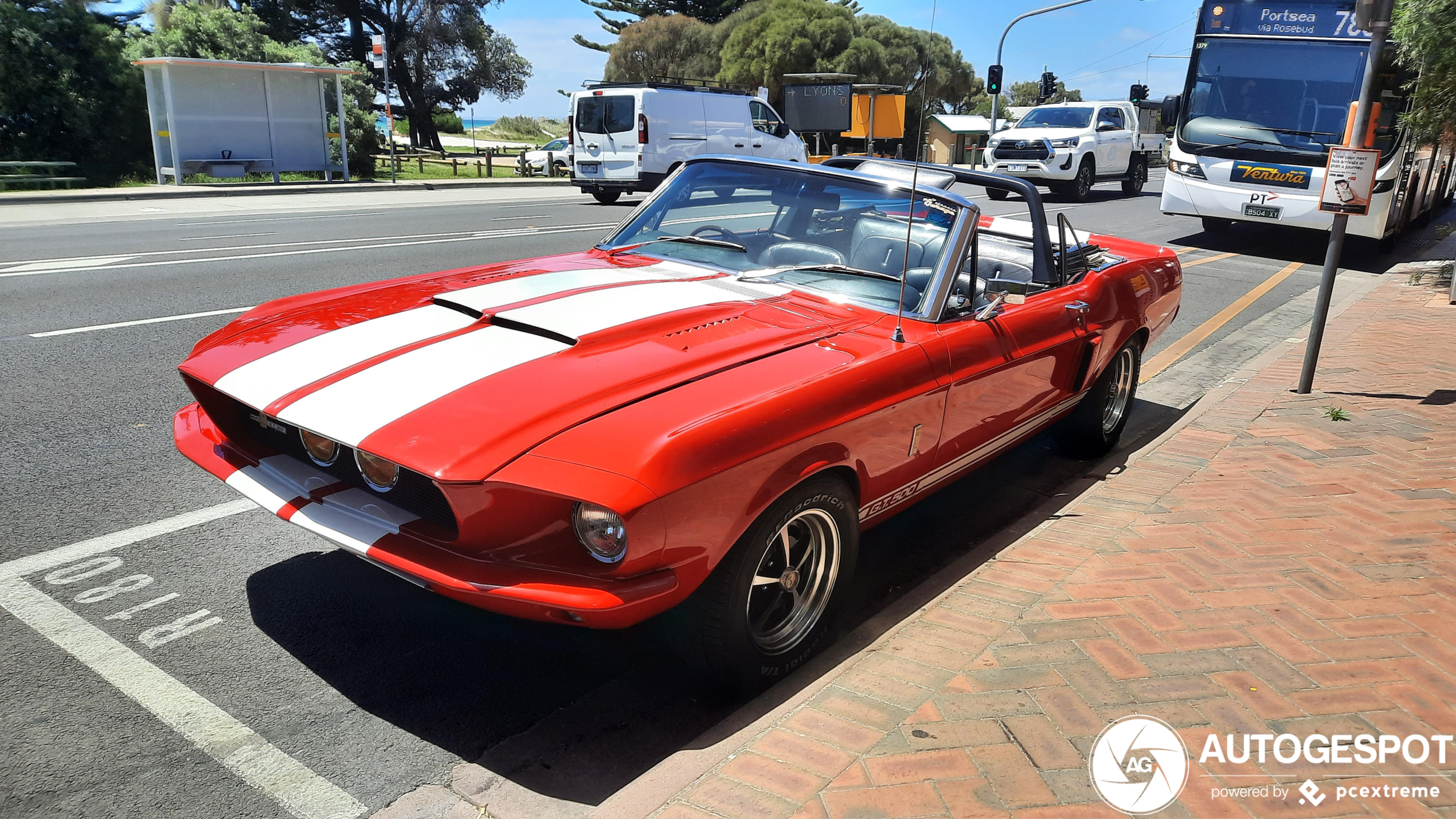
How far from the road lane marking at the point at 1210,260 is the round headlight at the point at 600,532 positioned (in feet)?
39.1

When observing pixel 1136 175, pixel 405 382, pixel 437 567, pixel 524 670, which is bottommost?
pixel 524 670

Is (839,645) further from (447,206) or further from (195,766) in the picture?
(447,206)

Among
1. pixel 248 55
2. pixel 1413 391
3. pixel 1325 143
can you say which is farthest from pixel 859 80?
pixel 1413 391

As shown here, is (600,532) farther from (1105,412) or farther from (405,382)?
(1105,412)

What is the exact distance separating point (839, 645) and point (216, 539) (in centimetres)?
247

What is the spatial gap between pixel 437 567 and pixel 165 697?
3.31ft

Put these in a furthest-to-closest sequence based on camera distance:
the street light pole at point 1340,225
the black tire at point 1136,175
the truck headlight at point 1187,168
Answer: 1. the black tire at point 1136,175
2. the truck headlight at point 1187,168
3. the street light pole at point 1340,225

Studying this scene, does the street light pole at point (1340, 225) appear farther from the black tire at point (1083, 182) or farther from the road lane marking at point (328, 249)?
the black tire at point (1083, 182)

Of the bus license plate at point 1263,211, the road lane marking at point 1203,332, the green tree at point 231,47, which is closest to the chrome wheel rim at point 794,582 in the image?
the road lane marking at point 1203,332

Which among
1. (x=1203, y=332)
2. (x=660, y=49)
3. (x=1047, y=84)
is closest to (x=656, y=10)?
(x=660, y=49)

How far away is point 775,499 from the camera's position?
9.00 ft

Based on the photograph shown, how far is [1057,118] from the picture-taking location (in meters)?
22.9

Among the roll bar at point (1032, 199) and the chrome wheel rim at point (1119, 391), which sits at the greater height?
the roll bar at point (1032, 199)

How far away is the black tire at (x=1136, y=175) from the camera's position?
24031 millimetres
